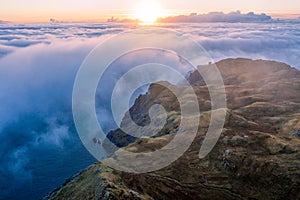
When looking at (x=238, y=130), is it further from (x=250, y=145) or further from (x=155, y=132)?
(x=155, y=132)

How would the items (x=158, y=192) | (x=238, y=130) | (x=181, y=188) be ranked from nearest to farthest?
1. (x=158, y=192)
2. (x=181, y=188)
3. (x=238, y=130)

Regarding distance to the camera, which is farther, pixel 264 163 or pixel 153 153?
pixel 153 153

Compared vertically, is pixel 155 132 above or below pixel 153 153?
below

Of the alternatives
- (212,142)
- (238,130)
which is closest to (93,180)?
(212,142)

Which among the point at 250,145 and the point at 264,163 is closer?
the point at 264,163

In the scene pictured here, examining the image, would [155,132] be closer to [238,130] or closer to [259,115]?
[238,130]

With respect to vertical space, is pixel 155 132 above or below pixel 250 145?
below

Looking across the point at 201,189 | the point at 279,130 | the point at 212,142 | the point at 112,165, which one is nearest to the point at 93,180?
the point at 112,165

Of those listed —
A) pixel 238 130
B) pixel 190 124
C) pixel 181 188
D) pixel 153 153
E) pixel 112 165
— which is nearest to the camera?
pixel 181 188

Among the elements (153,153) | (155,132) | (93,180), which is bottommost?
(155,132)
